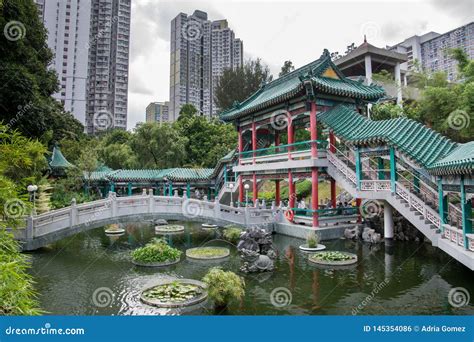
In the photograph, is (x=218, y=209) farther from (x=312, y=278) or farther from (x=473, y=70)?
(x=473, y=70)

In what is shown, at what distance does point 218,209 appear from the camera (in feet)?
51.7

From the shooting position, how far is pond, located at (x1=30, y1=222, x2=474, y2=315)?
7242 mm

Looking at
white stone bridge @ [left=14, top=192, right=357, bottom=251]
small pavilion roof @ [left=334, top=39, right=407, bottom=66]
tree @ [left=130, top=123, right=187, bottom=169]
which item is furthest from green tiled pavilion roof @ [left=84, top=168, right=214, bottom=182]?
small pavilion roof @ [left=334, top=39, right=407, bottom=66]

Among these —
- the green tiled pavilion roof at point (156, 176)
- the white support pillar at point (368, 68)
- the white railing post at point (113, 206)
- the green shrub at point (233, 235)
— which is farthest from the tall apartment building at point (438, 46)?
the white railing post at point (113, 206)

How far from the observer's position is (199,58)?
208ft

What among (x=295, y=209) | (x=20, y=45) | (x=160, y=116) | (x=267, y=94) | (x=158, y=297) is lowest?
(x=158, y=297)

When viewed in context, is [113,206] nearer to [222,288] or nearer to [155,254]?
[155,254]

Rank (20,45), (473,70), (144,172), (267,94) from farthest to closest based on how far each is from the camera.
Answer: (144,172), (267,94), (473,70), (20,45)

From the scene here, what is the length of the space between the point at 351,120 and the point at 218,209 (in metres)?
7.45

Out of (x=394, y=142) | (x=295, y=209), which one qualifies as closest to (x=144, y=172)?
(x=295, y=209)

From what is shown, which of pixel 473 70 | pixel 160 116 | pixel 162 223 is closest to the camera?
pixel 473 70

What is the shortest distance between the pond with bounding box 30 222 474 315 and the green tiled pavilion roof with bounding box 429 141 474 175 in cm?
297

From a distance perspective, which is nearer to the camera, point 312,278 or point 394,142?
point 312,278

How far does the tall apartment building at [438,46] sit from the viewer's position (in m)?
32.4
